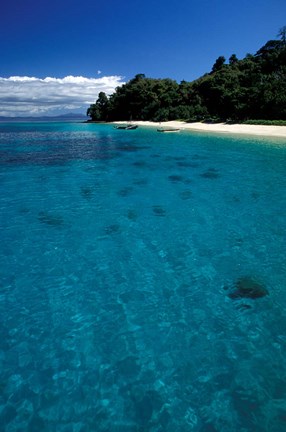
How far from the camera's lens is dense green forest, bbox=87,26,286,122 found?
62.8 metres

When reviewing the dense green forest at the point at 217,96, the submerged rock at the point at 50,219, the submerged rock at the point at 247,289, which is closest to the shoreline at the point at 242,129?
the dense green forest at the point at 217,96

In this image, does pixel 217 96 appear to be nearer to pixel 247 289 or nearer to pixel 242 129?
pixel 242 129

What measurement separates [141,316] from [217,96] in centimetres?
8070

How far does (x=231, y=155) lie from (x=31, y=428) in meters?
35.0

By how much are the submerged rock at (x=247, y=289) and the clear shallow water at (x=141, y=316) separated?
162mm

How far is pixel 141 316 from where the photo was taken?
26.0ft

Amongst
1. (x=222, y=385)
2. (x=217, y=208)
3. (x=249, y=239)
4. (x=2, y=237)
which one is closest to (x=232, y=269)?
(x=249, y=239)

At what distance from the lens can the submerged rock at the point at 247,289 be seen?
876 cm

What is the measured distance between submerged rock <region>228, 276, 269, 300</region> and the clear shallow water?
16cm

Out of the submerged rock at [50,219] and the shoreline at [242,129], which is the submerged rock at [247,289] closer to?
the submerged rock at [50,219]

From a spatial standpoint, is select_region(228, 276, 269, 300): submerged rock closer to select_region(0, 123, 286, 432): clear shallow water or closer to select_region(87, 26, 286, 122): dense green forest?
select_region(0, 123, 286, 432): clear shallow water

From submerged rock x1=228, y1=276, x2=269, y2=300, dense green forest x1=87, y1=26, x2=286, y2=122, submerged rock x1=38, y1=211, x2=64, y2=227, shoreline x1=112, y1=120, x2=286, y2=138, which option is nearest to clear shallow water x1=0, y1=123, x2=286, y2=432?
submerged rock x1=38, y1=211, x2=64, y2=227

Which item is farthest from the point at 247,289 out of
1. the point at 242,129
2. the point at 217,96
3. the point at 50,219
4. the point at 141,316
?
the point at 217,96

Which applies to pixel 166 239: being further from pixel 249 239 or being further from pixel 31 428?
pixel 31 428
